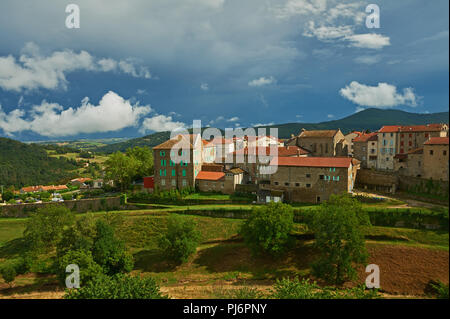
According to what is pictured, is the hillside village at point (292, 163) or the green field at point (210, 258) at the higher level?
the hillside village at point (292, 163)

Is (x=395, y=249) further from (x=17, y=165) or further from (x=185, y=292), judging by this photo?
(x=17, y=165)

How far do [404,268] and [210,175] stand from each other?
27421 millimetres

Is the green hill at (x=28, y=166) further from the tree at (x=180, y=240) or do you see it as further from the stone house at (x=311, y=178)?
the stone house at (x=311, y=178)

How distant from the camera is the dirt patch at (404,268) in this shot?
1953 cm

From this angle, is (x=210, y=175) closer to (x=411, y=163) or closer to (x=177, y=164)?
(x=177, y=164)

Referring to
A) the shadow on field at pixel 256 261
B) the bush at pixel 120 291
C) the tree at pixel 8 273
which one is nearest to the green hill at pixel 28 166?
Result: the tree at pixel 8 273

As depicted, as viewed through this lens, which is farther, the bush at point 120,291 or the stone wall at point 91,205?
the stone wall at point 91,205

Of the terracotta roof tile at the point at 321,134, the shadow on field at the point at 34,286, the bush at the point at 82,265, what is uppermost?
the terracotta roof tile at the point at 321,134

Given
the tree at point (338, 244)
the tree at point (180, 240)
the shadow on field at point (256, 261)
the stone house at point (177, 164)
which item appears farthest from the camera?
the stone house at point (177, 164)

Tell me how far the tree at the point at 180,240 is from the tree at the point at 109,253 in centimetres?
379

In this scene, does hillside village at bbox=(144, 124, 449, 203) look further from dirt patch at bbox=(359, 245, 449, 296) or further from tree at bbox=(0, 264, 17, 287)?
tree at bbox=(0, 264, 17, 287)

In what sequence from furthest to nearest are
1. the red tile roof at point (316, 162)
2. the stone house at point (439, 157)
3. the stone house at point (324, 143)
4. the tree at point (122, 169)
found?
the stone house at point (324, 143)
the tree at point (122, 169)
the red tile roof at point (316, 162)
the stone house at point (439, 157)
